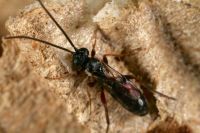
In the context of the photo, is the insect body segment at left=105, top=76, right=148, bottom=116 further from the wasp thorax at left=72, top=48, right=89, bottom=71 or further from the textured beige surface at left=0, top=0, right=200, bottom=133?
the wasp thorax at left=72, top=48, right=89, bottom=71

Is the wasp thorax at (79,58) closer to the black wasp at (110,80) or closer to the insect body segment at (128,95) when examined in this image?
the black wasp at (110,80)

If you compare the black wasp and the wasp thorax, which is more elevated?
the wasp thorax

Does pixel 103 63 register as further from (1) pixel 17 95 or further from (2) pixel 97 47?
(1) pixel 17 95

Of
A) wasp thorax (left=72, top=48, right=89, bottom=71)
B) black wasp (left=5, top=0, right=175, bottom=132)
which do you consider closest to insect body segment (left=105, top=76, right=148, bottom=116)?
black wasp (left=5, top=0, right=175, bottom=132)

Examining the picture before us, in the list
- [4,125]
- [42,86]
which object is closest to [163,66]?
[42,86]

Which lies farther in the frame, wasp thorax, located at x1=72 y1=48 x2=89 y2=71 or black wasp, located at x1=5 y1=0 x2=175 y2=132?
wasp thorax, located at x1=72 y1=48 x2=89 y2=71

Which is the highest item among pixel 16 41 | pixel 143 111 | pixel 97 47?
pixel 16 41
